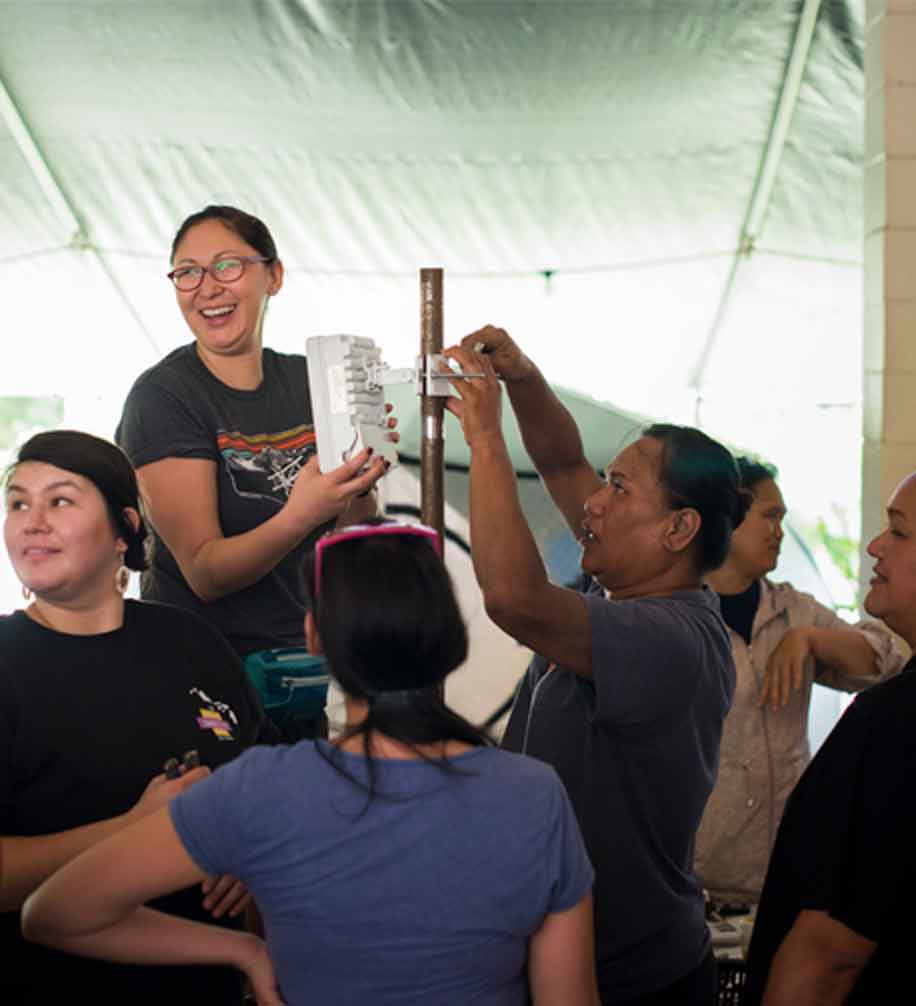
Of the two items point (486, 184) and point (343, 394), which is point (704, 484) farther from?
point (486, 184)

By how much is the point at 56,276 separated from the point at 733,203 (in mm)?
2583

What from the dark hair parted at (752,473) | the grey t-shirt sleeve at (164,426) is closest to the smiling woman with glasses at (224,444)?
the grey t-shirt sleeve at (164,426)

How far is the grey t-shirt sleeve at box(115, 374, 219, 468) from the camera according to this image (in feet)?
6.81

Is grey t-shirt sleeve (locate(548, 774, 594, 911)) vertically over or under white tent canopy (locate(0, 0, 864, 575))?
under

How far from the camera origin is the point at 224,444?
212 centimetres

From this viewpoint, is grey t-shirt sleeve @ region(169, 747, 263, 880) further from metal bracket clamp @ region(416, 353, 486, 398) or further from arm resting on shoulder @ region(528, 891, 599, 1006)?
metal bracket clamp @ region(416, 353, 486, 398)

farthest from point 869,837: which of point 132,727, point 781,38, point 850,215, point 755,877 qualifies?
point 850,215

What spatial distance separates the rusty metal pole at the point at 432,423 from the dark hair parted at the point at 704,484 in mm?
359

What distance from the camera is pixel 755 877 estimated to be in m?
3.02

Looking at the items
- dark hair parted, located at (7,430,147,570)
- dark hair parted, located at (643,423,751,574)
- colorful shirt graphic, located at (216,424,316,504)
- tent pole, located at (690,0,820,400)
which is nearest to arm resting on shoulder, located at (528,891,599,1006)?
dark hair parted, located at (643,423,751,574)

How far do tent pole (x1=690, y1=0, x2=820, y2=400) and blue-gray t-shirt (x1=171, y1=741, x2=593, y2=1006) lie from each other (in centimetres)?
332

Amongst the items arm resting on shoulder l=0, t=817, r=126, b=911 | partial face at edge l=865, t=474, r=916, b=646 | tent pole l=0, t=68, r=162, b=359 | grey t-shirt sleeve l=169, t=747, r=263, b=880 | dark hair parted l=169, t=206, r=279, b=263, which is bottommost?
arm resting on shoulder l=0, t=817, r=126, b=911

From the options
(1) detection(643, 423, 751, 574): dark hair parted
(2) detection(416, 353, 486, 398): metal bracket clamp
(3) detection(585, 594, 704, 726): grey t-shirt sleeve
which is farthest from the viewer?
(1) detection(643, 423, 751, 574): dark hair parted

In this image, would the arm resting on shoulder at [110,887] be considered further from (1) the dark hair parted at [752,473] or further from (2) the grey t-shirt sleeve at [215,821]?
(1) the dark hair parted at [752,473]
